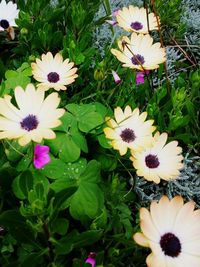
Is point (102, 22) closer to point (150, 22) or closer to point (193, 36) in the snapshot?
point (150, 22)

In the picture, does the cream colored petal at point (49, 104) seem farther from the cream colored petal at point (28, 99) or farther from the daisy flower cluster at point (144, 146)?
the daisy flower cluster at point (144, 146)

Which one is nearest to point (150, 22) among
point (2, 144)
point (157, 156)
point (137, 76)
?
point (137, 76)

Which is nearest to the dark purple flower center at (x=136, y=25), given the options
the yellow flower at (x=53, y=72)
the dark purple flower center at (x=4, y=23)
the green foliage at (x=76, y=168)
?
the green foliage at (x=76, y=168)

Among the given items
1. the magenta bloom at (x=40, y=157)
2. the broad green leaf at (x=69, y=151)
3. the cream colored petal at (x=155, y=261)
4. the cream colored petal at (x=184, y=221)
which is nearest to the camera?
the cream colored petal at (x=155, y=261)

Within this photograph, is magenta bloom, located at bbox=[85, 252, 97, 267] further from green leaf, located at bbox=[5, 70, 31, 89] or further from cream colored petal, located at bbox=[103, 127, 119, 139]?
green leaf, located at bbox=[5, 70, 31, 89]

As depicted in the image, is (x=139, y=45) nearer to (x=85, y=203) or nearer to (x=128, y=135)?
(x=128, y=135)
